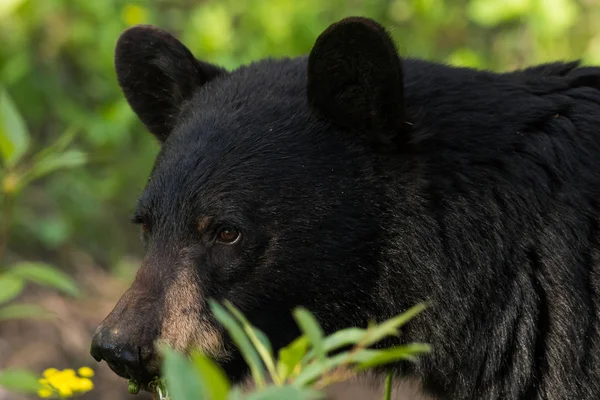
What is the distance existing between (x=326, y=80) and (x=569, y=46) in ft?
19.2

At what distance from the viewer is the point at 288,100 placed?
3250mm

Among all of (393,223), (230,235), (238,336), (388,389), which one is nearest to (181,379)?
(238,336)

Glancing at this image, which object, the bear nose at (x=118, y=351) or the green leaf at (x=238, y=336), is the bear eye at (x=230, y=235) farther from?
the green leaf at (x=238, y=336)

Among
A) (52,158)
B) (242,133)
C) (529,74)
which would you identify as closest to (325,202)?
(242,133)

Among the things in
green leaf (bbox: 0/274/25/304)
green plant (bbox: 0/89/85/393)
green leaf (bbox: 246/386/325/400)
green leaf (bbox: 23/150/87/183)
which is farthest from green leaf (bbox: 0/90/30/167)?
green leaf (bbox: 246/386/325/400)

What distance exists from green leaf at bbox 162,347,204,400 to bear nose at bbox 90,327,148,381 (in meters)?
1.44

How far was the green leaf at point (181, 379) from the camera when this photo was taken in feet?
4.57

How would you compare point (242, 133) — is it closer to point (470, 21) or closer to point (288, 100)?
point (288, 100)

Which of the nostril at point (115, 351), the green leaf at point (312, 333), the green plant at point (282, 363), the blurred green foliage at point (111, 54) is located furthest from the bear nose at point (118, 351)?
the blurred green foliage at point (111, 54)

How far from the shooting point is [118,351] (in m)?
2.82

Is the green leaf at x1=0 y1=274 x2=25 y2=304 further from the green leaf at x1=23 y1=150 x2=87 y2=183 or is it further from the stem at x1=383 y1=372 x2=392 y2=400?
the stem at x1=383 y1=372 x2=392 y2=400

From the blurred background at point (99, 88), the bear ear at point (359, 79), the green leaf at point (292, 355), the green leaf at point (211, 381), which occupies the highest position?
the blurred background at point (99, 88)

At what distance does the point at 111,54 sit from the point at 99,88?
4.34 ft

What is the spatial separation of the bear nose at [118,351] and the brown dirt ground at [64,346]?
7.88 ft
